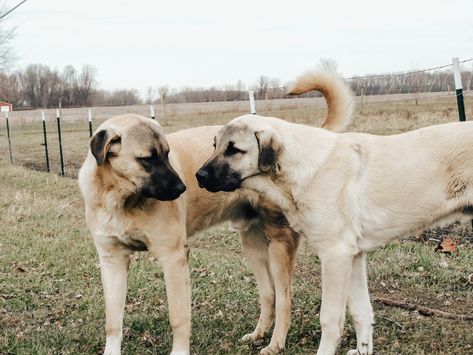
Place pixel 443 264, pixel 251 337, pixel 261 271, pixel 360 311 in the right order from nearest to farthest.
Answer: pixel 360 311, pixel 251 337, pixel 261 271, pixel 443 264

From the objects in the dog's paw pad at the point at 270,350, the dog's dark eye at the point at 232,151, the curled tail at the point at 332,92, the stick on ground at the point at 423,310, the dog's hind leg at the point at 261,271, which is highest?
the curled tail at the point at 332,92

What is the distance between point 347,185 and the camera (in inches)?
164

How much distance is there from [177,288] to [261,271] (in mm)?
976

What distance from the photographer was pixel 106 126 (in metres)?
4.23

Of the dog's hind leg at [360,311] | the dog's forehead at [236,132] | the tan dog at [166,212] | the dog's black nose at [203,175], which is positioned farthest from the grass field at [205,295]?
the dog's forehead at [236,132]

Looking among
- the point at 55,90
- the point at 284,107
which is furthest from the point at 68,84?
the point at 284,107

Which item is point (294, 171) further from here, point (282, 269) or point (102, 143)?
point (102, 143)

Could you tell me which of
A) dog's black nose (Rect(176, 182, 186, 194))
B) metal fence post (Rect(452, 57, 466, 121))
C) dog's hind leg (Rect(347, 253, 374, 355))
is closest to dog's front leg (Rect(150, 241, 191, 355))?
dog's black nose (Rect(176, 182, 186, 194))

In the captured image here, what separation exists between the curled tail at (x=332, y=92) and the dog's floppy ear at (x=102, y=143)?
1.48 m

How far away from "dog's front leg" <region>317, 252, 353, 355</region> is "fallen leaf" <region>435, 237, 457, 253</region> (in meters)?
3.16

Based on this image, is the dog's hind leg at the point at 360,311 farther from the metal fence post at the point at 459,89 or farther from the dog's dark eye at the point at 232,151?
the metal fence post at the point at 459,89

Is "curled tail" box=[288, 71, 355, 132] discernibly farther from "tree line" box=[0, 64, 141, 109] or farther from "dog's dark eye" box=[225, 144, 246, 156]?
→ "tree line" box=[0, 64, 141, 109]

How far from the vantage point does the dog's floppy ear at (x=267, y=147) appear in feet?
13.4

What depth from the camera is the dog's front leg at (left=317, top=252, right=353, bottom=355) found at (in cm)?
401
